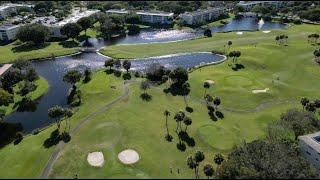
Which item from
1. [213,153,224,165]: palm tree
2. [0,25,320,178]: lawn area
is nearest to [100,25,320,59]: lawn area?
[0,25,320,178]: lawn area

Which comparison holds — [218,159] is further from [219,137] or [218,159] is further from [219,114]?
[219,114]

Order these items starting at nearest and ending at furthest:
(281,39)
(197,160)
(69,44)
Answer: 1. (197,160)
2. (281,39)
3. (69,44)

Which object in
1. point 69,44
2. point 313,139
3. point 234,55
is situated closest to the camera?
point 313,139

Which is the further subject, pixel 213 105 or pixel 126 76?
pixel 126 76

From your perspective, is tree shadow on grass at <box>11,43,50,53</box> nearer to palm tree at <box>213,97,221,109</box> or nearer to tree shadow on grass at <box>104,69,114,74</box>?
tree shadow on grass at <box>104,69,114,74</box>

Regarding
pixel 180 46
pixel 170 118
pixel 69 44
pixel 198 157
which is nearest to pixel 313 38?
pixel 180 46

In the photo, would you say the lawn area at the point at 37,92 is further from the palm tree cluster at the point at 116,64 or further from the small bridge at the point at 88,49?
the small bridge at the point at 88,49

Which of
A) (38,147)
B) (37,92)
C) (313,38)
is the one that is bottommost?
(37,92)

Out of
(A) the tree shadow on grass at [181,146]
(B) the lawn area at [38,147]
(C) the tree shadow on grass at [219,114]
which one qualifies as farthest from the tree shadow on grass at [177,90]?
(A) the tree shadow on grass at [181,146]

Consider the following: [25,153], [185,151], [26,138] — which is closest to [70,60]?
[26,138]
